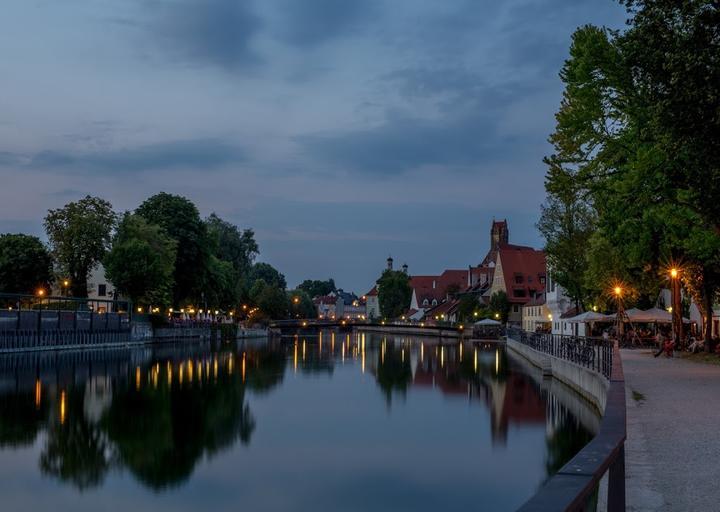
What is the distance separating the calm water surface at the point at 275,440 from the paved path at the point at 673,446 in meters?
2.82

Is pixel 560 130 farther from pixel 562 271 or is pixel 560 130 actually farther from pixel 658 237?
pixel 562 271

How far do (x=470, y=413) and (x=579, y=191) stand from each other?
11.0 meters

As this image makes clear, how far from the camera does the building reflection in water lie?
2142 centimetres

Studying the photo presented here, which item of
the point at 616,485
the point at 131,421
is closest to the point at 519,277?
the point at 131,421

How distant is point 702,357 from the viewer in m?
36.7

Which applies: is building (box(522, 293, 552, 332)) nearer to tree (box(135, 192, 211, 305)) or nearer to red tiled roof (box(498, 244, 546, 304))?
red tiled roof (box(498, 244, 546, 304))

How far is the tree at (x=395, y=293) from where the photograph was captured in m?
162

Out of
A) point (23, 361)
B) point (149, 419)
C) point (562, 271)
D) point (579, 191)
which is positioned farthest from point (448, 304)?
point (149, 419)

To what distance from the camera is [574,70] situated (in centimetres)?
3166

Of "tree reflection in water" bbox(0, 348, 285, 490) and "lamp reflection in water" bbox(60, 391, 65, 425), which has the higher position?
"lamp reflection in water" bbox(60, 391, 65, 425)

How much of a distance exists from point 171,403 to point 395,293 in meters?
130

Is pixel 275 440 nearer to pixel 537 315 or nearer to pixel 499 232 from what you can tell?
pixel 537 315

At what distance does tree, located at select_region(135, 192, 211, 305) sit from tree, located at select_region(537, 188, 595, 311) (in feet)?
126

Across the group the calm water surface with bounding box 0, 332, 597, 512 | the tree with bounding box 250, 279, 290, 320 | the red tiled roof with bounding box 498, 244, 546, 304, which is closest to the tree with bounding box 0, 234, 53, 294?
the calm water surface with bounding box 0, 332, 597, 512
